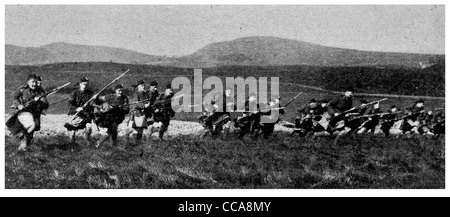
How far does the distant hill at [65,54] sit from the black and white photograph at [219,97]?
2 centimetres

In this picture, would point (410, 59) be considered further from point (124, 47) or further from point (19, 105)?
point (19, 105)

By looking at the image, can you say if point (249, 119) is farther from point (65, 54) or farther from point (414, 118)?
point (65, 54)

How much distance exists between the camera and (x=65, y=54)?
29.6 feet

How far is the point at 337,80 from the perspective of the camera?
9359 mm

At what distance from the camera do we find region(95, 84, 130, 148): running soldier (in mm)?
8844

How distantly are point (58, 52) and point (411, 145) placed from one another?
19.3 feet

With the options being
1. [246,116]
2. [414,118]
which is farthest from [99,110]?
[414,118]

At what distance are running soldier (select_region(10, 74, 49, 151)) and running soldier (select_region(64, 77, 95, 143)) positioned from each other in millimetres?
422

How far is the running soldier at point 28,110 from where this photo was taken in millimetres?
8648

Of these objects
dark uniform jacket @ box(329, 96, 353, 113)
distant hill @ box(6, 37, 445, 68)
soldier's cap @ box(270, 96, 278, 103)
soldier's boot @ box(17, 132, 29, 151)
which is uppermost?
distant hill @ box(6, 37, 445, 68)

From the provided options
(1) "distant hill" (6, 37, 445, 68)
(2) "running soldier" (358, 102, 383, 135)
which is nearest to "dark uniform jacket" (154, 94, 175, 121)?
(1) "distant hill" (6, 37, 445, 68)

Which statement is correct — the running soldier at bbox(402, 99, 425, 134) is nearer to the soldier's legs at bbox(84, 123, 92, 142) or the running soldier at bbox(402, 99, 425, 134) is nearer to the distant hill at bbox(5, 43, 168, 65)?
the distant hill at bbox(5, 43, 168, 65)

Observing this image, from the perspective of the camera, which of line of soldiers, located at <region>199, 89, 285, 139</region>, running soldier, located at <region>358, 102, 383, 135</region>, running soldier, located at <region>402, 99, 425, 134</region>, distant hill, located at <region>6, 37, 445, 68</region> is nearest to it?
distant hill, located at <region>6, 37, 445, 68</region>
